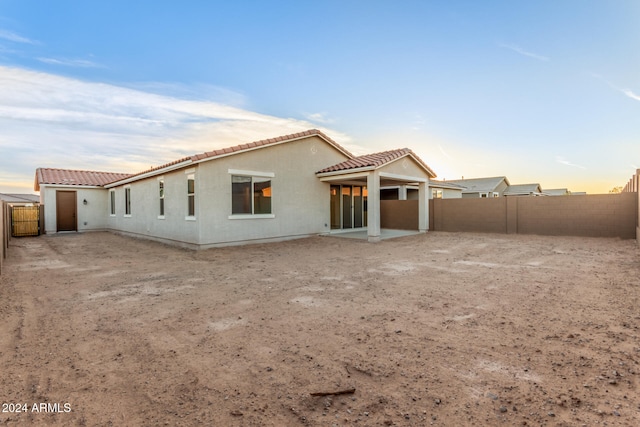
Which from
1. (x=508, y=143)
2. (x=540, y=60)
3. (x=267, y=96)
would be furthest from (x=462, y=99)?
(x=267, y=96)

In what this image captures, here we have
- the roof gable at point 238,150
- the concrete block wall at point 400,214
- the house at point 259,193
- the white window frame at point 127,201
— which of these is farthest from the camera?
the concrete block wall at point 400,214

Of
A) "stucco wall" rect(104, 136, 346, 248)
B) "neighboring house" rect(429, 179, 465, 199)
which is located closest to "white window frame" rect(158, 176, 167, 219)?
"stucco wall" rect(104, 136, 346, 248)

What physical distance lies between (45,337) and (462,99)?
576 inches

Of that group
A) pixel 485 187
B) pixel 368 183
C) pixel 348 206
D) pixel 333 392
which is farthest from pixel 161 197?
pixel 485 187

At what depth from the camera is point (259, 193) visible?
12523 mm

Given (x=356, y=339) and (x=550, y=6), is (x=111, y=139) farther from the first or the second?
(x=550, y=6)

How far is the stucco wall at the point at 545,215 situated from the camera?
41.1ft

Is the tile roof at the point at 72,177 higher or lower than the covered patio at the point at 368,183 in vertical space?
higher

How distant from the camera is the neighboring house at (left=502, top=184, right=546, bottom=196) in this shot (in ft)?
128

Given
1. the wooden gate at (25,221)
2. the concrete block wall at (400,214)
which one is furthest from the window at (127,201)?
the concrete block wall at (400,214)

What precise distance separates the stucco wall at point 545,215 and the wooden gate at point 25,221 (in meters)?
23.0

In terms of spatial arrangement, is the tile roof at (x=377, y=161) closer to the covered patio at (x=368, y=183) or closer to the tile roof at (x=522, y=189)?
the covered patio at (x=368, y=183)

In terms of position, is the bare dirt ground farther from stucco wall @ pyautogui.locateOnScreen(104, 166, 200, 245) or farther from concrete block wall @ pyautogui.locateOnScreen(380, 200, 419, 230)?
concrete block wall @ pyautogui.locateOnScreen(380, 200, 419, 230)

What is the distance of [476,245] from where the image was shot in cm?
1186
